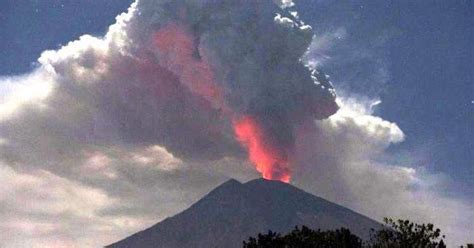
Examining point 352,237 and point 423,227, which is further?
point 352,237

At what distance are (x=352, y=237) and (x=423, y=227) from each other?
35.2 feet

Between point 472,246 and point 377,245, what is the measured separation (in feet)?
21.5

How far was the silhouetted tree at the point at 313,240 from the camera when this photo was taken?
57062 millimetres

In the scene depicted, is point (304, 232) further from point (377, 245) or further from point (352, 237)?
point (377, 245)

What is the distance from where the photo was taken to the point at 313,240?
190 feet

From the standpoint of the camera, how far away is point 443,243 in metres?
50.1

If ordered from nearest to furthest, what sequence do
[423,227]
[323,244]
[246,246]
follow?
[423,227]
[323,244]
[246,246]

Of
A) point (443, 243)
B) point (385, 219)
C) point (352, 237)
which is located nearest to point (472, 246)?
point (443, 243)

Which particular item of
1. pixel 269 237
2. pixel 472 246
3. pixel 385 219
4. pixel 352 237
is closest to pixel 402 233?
pixel 385 219

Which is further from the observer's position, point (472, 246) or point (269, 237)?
point (269, 237)

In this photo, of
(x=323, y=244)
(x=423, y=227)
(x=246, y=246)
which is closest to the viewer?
(x=423, y=227)

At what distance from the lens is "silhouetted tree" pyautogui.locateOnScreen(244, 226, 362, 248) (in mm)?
57062

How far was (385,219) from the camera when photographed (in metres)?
49.1

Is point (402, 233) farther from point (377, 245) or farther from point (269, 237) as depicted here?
point (269, 237)
